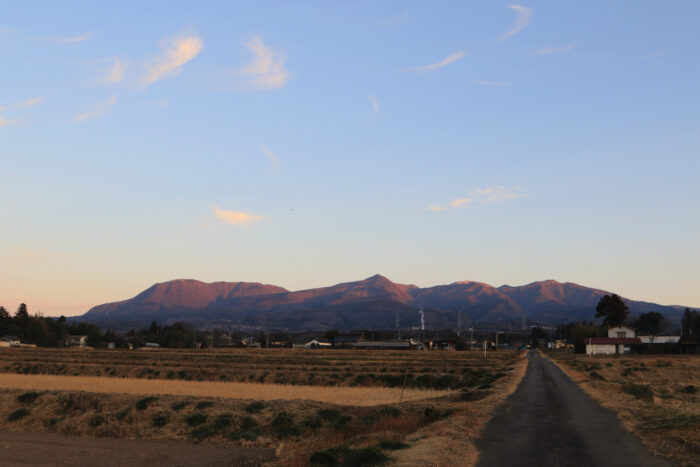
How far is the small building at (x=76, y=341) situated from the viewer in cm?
19012

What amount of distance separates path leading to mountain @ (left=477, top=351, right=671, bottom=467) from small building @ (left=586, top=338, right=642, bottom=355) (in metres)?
118

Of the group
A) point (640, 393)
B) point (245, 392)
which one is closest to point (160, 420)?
point (245, 392)

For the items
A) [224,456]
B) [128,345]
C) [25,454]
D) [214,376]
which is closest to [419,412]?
[224,456]

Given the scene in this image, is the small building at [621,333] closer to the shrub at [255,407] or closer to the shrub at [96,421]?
the shrub at [255,407]

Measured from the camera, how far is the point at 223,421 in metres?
30.1

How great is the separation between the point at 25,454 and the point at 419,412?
57.3ft

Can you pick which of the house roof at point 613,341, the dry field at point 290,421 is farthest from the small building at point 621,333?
the dry field at point 290,421

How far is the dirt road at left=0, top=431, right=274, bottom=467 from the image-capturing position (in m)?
24.2

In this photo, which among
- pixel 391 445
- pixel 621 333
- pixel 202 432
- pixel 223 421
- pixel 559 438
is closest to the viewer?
pixel 391 445

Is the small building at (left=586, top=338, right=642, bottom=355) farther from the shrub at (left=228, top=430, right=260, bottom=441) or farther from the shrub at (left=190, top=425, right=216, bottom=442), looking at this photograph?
the shrub at (left=190, top=425, right=216, bottom=442)

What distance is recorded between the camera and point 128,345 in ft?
648

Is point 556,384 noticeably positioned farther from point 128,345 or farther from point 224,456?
point 128,345

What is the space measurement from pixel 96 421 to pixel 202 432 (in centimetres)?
632

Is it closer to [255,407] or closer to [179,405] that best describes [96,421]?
[179,405]
